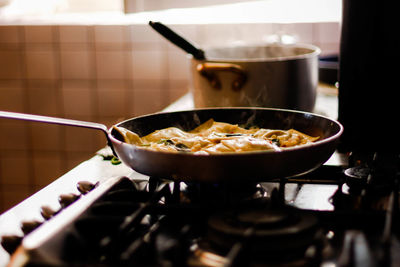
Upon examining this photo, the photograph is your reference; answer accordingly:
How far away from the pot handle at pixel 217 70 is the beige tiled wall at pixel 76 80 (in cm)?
91

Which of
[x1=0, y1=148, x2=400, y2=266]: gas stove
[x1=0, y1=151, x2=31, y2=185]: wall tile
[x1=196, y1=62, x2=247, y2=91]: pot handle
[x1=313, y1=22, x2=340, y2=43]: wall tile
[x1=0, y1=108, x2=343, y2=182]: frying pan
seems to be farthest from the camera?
[x1=0, y1=151, x2=31, y2=185]: wall tile

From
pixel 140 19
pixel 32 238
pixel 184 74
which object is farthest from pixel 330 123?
pixel 140 19

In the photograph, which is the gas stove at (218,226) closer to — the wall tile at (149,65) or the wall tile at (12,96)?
the wall tile at (149,65)

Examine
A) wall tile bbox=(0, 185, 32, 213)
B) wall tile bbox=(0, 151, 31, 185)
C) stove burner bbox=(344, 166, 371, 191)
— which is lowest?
wall tile bbox=(0, 185, 32, 213)

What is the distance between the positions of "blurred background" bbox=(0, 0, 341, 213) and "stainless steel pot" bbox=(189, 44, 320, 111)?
826 mm

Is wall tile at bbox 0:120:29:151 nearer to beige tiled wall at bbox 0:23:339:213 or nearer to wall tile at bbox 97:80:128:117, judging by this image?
beige tiled wall at bbox 0:23:339:213

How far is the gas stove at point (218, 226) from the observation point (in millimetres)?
508

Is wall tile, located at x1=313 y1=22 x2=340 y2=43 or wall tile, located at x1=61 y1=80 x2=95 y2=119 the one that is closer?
wall tile, located at x1=313 y1=22 x2=340 y2=43

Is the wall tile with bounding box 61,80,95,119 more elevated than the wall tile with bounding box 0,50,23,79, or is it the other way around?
the wall tile with bounding box 0,50,23,79

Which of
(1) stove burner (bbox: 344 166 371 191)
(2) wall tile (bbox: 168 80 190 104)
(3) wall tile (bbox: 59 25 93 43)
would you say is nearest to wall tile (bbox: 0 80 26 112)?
(3) wall tile (bbox: 59 25 93 43)

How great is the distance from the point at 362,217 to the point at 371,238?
4 centimetres

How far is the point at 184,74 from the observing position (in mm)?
2135

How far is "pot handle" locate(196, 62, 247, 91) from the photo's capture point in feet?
3.83

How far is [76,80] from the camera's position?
221 centimetres
